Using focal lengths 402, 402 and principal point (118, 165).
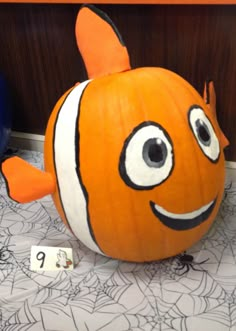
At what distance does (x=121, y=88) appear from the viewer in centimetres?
83

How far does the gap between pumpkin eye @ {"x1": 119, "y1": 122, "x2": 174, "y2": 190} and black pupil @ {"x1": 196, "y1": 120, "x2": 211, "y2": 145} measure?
0.27 feet

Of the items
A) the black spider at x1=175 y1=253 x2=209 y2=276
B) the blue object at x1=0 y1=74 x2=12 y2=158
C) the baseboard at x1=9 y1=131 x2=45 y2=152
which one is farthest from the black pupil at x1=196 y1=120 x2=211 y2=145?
the baseboard at x1=9 y1=131 x2=45 y2=152

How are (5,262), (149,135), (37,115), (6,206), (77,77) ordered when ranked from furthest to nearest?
(37,115) → (77,77) → (6,206) → (5,262) → (149,135)

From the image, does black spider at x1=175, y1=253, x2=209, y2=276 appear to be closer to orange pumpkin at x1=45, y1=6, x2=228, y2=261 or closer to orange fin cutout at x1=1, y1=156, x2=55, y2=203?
orange pumpkin at x1=45, y1=6, x2=228, y2=261

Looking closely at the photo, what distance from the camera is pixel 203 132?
867 mm

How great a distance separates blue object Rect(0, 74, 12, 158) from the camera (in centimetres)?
139

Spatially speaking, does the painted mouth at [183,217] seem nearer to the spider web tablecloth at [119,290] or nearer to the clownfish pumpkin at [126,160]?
the clownfish pumpkin at [126,160]

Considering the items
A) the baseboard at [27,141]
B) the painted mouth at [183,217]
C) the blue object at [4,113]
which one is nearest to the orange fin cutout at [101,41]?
the painted mouth at [183,217]

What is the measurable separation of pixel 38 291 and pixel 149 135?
47cm

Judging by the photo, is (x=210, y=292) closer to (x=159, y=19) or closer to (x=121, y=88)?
(x=121, y=88)

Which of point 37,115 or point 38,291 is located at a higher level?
point 37,115

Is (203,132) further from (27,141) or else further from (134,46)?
(27,141)

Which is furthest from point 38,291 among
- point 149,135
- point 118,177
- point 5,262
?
point 149,135

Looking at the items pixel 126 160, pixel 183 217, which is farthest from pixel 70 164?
pixel 183 217
